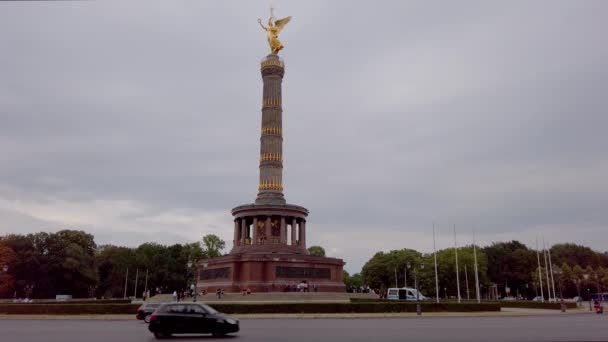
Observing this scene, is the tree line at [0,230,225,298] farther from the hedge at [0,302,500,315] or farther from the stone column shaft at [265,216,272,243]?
the hedge at [0,302,500,315]

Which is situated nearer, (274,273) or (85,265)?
(274,273)

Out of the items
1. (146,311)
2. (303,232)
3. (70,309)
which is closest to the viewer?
(146,311)

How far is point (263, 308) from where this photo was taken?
31.3 meters

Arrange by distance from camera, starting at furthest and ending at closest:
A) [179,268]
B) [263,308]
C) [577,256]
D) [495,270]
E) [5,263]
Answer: [577,256] → [495,270] → [179,268] → [5,263] → [263,308]

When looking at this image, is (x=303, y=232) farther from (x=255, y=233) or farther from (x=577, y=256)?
(x=577, y=256)

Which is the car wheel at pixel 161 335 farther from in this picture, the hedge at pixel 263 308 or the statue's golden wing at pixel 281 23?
the statue's golden wing at pixel 281 23

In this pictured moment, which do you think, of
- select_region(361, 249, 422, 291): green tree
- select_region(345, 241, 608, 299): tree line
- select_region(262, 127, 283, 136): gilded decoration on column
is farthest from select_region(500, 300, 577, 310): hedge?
select_region(361, 249, 422, 291): green tree

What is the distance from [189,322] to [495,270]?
88.5 m

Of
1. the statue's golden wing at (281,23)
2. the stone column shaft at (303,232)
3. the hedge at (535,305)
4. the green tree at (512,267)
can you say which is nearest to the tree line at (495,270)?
the green tree at (512,267)

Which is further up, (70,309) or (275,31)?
(275,31)

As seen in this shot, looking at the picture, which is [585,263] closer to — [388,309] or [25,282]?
[388,309]

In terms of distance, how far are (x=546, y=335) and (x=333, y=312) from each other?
1689 cm

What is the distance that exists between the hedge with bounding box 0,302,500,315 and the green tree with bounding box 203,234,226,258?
162 ft

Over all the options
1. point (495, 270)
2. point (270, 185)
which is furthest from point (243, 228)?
point (495, 270)
